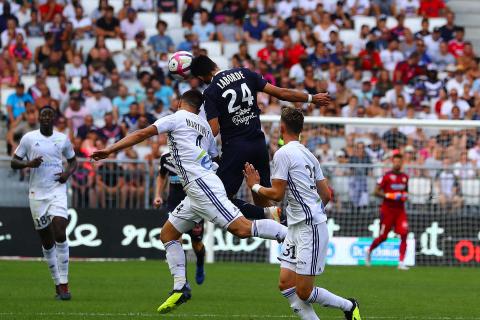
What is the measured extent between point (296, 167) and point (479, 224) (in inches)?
599

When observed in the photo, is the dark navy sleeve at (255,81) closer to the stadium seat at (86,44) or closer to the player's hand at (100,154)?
the player's hand at (100,154)

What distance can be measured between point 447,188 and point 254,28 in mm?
8204

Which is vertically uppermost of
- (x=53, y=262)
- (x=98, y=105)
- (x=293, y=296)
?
(x=98, y=105)

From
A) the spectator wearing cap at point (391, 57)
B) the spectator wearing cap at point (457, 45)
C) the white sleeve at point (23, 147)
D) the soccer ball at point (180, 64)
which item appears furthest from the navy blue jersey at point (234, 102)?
the spectator wearing cap at point (457, 45)

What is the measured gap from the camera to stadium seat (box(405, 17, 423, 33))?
31984 millimetres

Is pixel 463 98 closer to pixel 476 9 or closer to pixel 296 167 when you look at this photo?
pixel 476 9

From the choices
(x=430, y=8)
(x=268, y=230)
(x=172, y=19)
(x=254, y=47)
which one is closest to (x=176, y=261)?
(x=268, y=230)

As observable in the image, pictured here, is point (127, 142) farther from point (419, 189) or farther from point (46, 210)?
point (419, 189)

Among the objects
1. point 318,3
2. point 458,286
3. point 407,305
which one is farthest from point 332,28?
point 407,305

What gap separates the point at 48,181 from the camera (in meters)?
15.5

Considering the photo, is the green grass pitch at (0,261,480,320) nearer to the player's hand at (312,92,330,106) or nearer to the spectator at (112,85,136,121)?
the player's hand at (312,92,330,106)

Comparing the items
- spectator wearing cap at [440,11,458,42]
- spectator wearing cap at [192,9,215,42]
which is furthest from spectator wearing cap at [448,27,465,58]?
spectator wearing cap at [192,9,215,42]

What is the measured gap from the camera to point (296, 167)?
34.6ft

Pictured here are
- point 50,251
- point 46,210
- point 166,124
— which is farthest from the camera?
point 46,210
